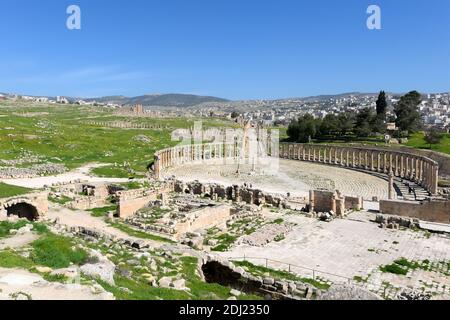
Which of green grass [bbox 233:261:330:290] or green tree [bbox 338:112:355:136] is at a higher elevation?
green tree [bbox 338:112:355:136]

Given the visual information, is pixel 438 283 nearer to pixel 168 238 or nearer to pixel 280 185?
pixel 168 238

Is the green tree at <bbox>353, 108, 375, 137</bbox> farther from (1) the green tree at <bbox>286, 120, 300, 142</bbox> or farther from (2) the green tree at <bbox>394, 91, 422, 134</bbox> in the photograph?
(1) the green tree at <bbox>286, 120, 300, 142</bbox>

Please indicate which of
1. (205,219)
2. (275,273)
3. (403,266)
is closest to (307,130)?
(205,219)

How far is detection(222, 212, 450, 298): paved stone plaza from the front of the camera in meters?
21.2

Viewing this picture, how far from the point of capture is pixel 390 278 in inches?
850

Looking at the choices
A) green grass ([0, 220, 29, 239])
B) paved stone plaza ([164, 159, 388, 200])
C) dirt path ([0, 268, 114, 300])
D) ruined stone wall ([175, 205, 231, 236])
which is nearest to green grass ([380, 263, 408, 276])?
ruined stone wall ([175, 205, 231, 236])

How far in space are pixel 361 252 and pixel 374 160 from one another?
5535cm

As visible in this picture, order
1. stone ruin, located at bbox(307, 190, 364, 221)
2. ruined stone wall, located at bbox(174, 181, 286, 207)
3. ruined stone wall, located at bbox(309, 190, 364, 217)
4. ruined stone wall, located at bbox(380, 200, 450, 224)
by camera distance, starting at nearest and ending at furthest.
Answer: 1. ruined stone wall, located at bbox(380, 200, 450, 224)
2. stone ruin, located at bbox(307, 190, 364, 221)
3. ruined stone wall, located at bbox(309, 190, 364, 217)
4. ruined stone wall, located at bbox(174, 181, 286, 207)

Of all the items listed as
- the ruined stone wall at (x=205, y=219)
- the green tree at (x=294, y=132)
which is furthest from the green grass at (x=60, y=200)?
the green tree at (x=294, y=132)

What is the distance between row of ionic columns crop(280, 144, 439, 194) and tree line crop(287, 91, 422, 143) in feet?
23.8

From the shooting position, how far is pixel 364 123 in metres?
91.9

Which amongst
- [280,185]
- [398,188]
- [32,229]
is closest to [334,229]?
[32,229]

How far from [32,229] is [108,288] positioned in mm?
9467

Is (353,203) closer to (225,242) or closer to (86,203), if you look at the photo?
(225,242)
